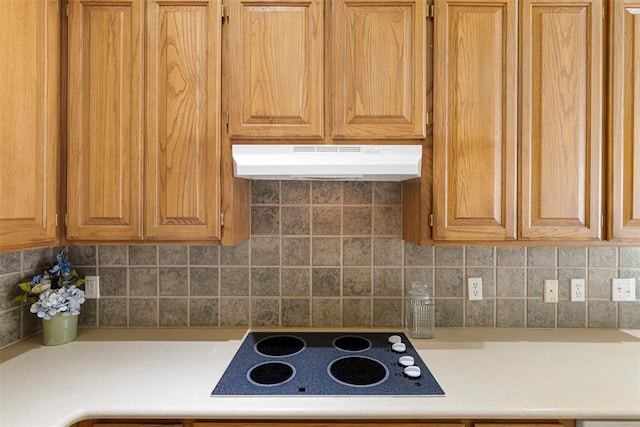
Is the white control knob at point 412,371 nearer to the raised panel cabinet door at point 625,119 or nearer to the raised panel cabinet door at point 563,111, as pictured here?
the raised panel cabinet door at point 563,111

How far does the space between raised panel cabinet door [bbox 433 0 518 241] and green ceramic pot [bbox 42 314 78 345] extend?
1578 mm

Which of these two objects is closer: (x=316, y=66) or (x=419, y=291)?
(x=316, y=66)

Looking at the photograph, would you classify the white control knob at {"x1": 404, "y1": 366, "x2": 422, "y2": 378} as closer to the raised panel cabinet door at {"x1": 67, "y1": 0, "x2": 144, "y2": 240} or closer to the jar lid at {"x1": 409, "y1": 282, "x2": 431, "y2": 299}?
the jar lid at {"x1": 409, "y1": 282, "x2": 431, "y2": 299}

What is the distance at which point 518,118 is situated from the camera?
4.50 ft

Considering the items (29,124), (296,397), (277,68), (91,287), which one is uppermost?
(277,68)

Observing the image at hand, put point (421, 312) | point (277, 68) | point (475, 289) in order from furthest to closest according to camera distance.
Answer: point (475, 289) < point (421, 312) < point (277, 68)

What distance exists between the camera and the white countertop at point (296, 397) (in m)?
1.05

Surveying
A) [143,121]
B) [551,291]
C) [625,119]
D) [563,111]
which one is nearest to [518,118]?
[563,111]

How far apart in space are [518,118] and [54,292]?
200cm

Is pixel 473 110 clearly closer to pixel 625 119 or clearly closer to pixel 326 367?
pixel 625 119

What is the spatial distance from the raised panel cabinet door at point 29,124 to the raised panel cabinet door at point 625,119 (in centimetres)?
212

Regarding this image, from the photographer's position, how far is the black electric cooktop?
114 cm

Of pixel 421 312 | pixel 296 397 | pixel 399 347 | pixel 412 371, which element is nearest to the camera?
pixel 296 397

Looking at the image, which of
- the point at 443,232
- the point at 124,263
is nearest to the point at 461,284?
the point at 443,232
